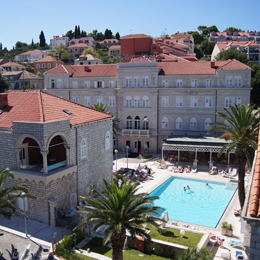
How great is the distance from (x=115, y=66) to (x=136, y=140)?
12757 mm

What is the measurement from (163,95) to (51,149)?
22.5 m

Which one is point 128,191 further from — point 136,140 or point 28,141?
point 136,140

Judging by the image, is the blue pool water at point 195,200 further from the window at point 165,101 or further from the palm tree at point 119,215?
the window at point 165,101

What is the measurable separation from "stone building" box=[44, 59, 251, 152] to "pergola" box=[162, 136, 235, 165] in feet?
8.66

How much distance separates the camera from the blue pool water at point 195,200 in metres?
26.3

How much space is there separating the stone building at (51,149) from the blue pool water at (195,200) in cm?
714

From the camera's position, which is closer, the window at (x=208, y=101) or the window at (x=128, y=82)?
the window at (x=208, y=101)

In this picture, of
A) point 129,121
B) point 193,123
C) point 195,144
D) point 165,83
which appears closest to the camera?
point 195,144

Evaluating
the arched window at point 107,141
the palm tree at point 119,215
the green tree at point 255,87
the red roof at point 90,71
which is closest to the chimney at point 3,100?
the arched window at point 107,141

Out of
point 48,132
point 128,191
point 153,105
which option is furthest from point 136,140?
point 128,191

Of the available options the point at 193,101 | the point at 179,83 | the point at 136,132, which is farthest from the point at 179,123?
the point at 136,132

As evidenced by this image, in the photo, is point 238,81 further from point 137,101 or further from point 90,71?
point 90,71

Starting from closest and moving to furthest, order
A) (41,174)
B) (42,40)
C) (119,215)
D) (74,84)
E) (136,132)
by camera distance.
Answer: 1. (119,215)
2. (41,174)
3. (136,132)
4. (74,84)
5. (42,40)

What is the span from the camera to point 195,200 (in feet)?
98.9
